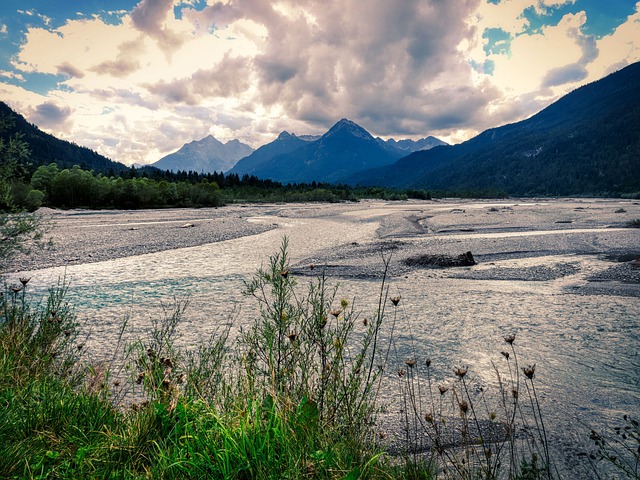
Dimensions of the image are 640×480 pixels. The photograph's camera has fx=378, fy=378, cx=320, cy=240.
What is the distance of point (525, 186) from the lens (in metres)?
176

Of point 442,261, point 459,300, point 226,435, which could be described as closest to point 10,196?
point 226,435

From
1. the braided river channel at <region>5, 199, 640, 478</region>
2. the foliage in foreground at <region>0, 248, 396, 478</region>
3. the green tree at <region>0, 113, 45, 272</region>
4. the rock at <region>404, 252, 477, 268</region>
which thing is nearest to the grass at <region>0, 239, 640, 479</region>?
the foliage in foreground at <region>0, 248, 396, 478</region>

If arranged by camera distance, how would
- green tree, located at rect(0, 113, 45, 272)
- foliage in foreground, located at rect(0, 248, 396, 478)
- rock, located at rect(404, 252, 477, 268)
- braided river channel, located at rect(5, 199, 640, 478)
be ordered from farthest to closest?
1. rock, located at rect(404, 252, 477, 268)
2. green tree, located at rect(0, 113, 45, 272)
3. braided river channel, located at rect(5, 199, 640, 478)
4. foliage in foreground, located at rect(0, 248, 396, 478)

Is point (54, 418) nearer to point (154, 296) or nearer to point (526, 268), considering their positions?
point (154, 296)

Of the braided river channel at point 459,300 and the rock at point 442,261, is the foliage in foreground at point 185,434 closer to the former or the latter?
the braided river channel at point 459,300

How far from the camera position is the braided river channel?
5215 millimetres

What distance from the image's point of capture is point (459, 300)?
965 centimetres

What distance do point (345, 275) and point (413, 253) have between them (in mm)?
5135

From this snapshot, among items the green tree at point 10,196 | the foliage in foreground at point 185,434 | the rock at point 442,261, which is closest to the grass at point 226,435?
the foliage in foreground at point 185,434

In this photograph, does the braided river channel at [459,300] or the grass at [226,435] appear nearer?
the grass at [226,435]

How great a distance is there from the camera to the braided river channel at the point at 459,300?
17.1 feet

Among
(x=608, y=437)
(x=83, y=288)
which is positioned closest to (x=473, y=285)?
(x=608, y=437)

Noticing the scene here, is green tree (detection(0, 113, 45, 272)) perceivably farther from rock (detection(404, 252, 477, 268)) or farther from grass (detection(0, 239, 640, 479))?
rock (detection(404, 252, 477, 268))

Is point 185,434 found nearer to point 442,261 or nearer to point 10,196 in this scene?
point 10,196
